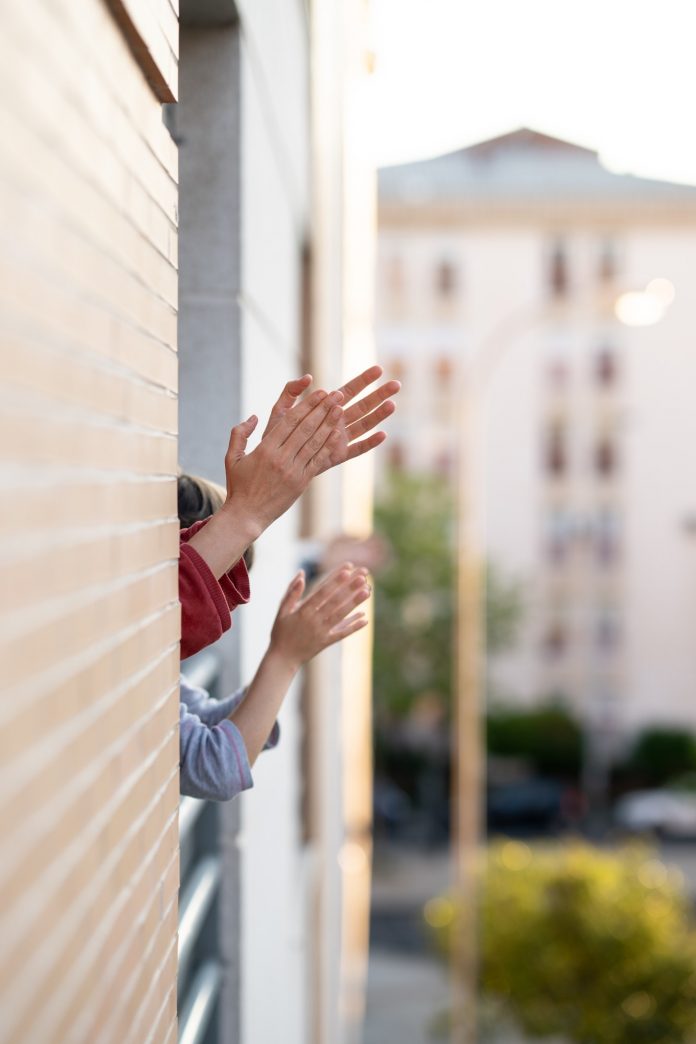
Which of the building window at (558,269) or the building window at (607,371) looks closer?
the building window at (607,371)

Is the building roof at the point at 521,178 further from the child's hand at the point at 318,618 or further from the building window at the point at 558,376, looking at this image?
the child's hand at the point at 318,618

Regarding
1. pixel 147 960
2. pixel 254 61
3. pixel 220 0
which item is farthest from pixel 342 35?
pixel 147 960

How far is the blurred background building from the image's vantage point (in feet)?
4.28

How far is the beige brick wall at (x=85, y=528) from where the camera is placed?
4.19 ft

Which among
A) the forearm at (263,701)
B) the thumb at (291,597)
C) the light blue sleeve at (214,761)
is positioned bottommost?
the light blue sleeve at (214,761)

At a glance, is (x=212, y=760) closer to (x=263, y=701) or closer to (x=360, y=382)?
(x=263, y=701)

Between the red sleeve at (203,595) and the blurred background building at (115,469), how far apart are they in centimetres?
13

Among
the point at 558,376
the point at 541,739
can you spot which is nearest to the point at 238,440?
the point at 541,739

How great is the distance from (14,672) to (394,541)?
3496cm

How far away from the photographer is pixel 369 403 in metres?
2.45

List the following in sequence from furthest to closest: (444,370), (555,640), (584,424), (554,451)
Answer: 1. (444,370)
2. (554,451)
3. (584,424)
4. (555,640)

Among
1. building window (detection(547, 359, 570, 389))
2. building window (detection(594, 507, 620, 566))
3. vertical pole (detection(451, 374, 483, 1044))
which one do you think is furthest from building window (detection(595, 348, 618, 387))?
vertical pole (detection(451, 374, 483, 1044))

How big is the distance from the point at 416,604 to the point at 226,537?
33.8 metres

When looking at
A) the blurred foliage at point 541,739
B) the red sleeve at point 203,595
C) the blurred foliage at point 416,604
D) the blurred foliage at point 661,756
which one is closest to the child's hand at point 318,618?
the red sleeve at point 203,595
